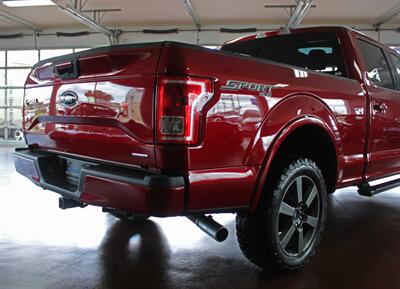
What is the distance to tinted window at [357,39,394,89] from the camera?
3.76 m

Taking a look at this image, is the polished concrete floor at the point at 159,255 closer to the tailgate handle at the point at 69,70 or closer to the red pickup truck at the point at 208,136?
the red pickup truck at the point at 208,136

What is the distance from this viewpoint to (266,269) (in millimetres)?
2842

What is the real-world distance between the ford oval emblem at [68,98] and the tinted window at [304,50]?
222cm

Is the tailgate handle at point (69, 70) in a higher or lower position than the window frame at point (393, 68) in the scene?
lower

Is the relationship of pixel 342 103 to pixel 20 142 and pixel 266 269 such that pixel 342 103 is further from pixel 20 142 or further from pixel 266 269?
pixel 20 142

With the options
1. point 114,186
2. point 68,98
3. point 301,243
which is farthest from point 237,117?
point 301,243

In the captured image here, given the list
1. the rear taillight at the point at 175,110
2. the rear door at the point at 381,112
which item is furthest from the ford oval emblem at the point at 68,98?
the rear door at the point at 381,112

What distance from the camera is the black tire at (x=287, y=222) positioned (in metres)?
2.62

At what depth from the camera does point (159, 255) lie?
330 cm

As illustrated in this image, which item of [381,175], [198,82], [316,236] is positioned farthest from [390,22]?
[198,82]

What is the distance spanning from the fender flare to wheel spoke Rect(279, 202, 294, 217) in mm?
255

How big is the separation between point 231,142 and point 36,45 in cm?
1690

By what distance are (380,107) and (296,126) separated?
1.43 m

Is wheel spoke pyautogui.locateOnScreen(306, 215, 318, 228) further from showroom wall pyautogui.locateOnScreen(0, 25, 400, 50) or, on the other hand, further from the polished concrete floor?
showroom wall pyautogui.locateOnScreen(0, 25, 400, 50)
